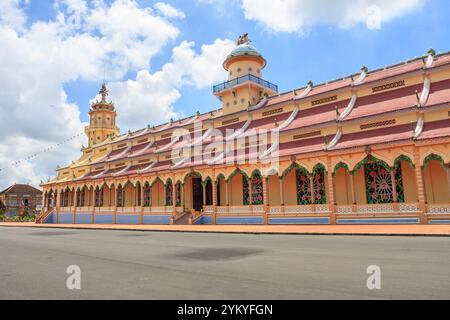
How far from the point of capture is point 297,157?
22.8 m

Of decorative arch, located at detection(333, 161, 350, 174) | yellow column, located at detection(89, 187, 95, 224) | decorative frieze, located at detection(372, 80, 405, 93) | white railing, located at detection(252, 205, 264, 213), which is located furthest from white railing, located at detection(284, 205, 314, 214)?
yellow column, located at detection(89, 187, 95, 224)

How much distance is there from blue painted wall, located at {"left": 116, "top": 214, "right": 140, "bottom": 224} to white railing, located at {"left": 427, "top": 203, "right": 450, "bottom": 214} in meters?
24.5

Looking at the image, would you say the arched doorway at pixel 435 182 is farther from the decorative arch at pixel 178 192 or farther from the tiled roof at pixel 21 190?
the tiled roof at pixel 21 190

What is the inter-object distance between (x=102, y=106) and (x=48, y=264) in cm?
4938

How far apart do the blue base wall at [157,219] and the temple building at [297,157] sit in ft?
0.54

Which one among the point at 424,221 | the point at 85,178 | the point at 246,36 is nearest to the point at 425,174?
the point at 424,221

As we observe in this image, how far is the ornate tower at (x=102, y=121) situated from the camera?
52875 millimetres

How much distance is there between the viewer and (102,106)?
5378 centimetres

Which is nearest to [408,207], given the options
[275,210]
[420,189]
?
[420,189]

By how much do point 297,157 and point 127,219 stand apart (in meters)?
19.4

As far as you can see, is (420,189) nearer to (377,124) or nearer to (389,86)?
(377,124)

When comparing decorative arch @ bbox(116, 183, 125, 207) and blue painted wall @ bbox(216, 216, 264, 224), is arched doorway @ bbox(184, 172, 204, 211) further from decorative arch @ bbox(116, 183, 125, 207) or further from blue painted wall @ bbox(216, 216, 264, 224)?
decorative arch @ bbox(116, 183, 125, 207)
